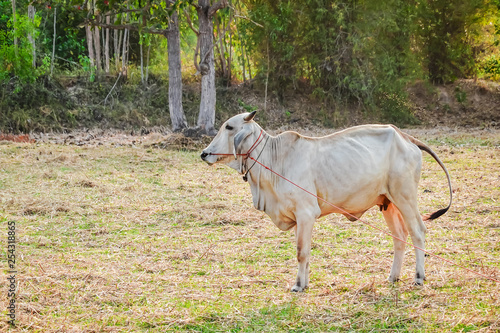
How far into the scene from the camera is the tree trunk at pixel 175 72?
47.4 feet

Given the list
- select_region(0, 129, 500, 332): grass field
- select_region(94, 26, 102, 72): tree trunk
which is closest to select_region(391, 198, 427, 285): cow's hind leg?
select_region(0, 129, 500, 332): grass field

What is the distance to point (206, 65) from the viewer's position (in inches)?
558

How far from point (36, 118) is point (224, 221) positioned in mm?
10539

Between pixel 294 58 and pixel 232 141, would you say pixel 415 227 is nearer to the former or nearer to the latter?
pixel 232 141

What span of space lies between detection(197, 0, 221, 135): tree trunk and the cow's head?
9.25 m

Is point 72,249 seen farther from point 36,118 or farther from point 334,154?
point 36,118

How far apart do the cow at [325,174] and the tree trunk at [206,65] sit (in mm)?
9301

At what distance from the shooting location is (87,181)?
8820 mm

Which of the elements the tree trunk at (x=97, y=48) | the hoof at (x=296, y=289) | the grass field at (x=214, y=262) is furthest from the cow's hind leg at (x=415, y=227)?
the tree trunk at (x=97, y=48)

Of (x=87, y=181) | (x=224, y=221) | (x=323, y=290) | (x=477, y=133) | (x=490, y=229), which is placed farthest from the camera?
(x=477, y=133)

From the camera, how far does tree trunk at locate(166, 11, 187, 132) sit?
1445 centimetres

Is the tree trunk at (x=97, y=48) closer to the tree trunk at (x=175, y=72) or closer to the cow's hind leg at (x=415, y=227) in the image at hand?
the tree trunk at (x=175, y=72)

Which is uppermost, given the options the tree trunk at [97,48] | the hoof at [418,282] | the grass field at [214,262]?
the tree trunk at [97,48]

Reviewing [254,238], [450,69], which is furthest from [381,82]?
[254,238]
